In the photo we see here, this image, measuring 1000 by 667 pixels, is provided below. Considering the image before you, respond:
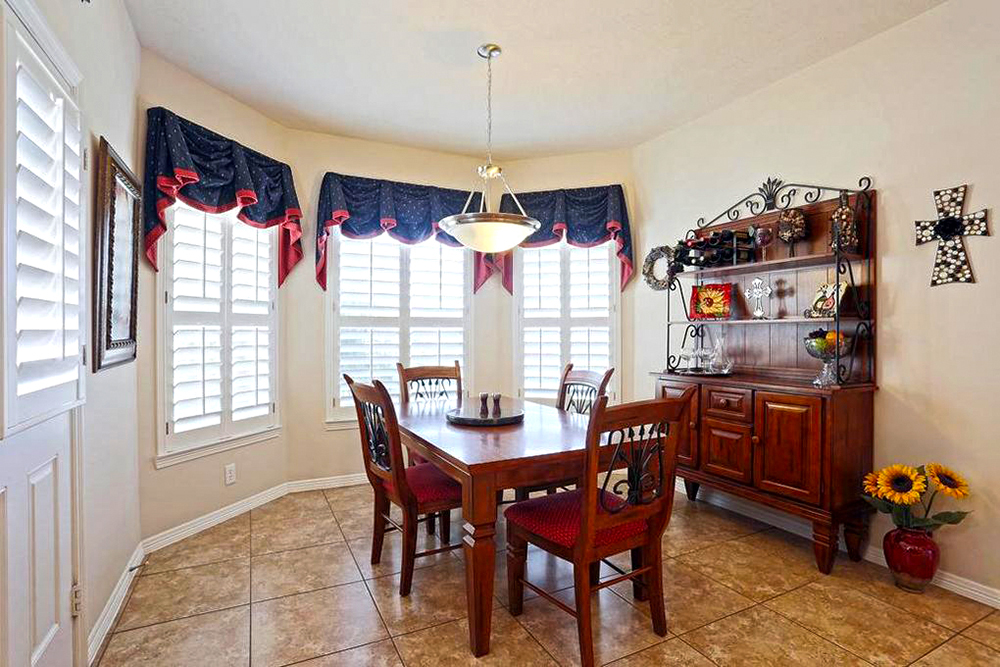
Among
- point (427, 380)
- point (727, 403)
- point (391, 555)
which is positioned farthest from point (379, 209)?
point (727, 403)

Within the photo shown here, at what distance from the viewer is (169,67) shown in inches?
117

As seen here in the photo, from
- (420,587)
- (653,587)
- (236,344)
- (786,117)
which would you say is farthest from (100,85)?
(786,117)

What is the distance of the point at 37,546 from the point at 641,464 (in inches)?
76.3

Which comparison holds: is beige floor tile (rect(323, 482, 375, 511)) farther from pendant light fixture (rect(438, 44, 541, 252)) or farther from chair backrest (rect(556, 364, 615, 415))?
pendant light fixture (rect(438, 44, 541, 252))

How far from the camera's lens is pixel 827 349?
106 inches

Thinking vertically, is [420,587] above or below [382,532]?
below

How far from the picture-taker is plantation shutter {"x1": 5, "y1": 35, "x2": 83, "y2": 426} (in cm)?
128

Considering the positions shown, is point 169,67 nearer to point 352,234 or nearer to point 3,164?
point 352,234

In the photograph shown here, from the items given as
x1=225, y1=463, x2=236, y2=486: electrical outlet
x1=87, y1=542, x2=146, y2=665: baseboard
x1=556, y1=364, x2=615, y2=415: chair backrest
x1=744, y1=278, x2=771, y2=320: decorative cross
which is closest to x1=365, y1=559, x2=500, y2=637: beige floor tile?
x1=87, y1=542, x2=146, y2=665: baseboard

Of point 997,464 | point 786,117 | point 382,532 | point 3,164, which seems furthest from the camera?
point 786,117

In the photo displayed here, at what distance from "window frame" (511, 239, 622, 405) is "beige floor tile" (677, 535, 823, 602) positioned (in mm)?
1573

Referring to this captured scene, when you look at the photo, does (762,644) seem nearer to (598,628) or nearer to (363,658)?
(598,628)

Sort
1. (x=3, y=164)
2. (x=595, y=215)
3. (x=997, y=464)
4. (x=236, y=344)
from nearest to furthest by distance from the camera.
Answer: (x=3, y=164) → (x=997, y=464) → (x=236, y=344) → (x=595, y=215)

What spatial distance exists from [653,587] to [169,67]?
3.69 meters
